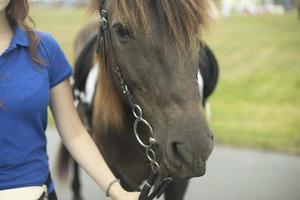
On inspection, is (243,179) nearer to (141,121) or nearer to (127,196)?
(141,121)

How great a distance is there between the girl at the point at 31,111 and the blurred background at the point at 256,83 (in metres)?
0.63

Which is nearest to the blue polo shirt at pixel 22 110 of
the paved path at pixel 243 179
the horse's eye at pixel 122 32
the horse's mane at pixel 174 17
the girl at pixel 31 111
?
the girl at pixel 31 111

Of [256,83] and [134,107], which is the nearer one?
[134,107]

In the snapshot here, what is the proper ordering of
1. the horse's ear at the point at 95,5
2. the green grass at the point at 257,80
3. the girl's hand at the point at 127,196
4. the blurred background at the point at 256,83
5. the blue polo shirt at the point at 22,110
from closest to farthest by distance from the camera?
1. the blue polo shirt at the point at 22,110
2. the girl's hand at the point at 127,196
3. the horse's ear at the point at 95,5
4. the blurred background at the point at 256,83
5. the green grass at the point at 257,80

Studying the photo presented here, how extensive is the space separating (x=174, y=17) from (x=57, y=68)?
55 cm

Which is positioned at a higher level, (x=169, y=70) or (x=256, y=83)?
(x=169, y=70)

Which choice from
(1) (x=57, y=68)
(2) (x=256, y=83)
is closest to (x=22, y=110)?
(1) (x=57, y=68)

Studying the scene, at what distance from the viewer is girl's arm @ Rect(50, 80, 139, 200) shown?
6.50 ft

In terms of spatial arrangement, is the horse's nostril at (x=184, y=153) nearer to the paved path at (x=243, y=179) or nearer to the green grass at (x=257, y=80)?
the green grass at (x=257, y=80)

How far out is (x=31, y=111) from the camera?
1.84 meters

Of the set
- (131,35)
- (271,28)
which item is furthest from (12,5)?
(271,28)

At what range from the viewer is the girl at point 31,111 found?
70.7 inches

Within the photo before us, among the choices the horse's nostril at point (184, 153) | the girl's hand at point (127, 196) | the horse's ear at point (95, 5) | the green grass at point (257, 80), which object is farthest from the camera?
the green grass at point (257, 80)

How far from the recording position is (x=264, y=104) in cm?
810
